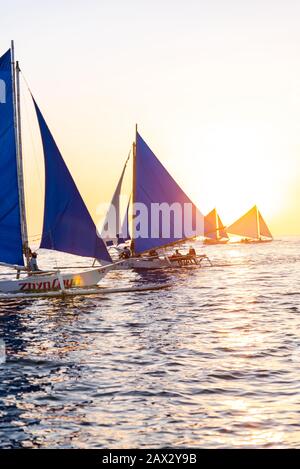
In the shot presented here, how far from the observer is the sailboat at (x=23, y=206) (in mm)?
32125

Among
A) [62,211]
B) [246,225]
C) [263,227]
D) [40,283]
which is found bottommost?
[40,283]

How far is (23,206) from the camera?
106ft

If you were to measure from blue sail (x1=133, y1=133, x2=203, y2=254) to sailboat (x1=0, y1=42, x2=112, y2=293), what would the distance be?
1939cm

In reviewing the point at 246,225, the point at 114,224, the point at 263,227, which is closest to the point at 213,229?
the point at 114,224

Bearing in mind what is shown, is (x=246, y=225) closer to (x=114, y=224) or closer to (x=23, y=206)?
(x=114, y=224)

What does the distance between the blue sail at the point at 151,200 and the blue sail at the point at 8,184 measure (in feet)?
73.3

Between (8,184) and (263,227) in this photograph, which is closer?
(8,184)

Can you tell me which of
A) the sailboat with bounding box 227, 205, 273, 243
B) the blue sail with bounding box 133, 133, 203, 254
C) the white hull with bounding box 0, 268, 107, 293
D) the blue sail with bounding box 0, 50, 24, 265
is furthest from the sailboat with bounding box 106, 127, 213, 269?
the sailboat with bounding box 227, 205, 273, 243

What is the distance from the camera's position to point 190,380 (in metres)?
16.5

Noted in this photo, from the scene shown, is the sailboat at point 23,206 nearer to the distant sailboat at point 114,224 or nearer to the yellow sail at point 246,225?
the distant sailboat at point 114,224

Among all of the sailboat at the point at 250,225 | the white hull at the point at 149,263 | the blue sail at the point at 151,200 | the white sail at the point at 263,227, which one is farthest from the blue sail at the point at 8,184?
the white sail at the point at 263,227

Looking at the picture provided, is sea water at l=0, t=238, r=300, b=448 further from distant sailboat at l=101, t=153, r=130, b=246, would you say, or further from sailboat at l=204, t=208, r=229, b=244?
distant sailboat at l=101, t=153, r=130, b=246

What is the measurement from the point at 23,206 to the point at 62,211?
9.15ft

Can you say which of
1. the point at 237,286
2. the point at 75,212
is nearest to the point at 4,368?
the point at 75,212
